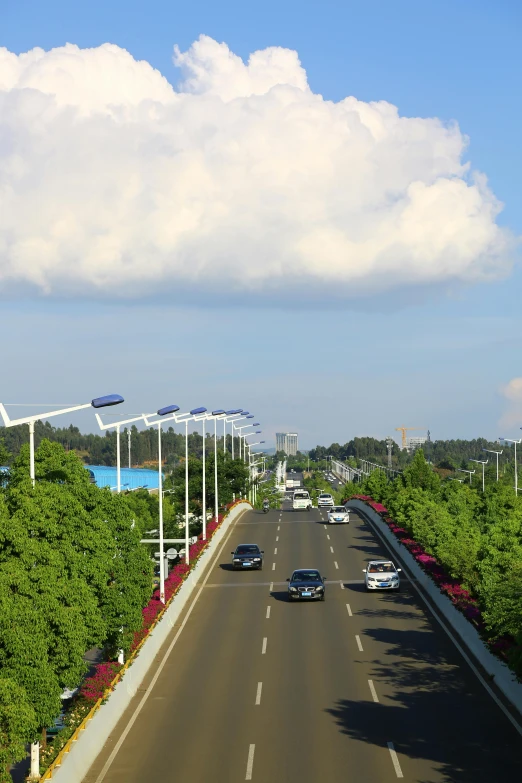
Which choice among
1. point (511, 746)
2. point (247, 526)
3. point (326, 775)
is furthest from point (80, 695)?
point (247, 526)

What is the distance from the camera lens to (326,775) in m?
21.8

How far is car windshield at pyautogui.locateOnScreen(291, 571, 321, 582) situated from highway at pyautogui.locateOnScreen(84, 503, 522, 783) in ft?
3.79

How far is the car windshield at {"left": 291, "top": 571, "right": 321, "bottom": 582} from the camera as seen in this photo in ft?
152

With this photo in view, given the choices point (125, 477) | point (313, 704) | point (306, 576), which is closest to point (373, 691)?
point (313, 704)

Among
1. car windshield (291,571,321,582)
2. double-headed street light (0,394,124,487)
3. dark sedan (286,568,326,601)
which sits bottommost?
dark sedan (286,568,326,601)

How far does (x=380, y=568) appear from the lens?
48.2 metres

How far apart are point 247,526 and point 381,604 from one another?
35.4 m

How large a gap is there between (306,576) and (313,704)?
18.6 meters

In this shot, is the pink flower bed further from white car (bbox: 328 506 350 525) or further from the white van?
the white van

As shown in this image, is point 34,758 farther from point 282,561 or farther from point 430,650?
point 282,561

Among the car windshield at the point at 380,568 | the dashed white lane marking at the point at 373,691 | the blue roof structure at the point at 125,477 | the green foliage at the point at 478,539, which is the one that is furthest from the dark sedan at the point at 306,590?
the blue roof structure at the point at 125,477

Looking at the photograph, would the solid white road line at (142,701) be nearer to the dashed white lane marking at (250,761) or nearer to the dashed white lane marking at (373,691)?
the dashed white lane marking at (250,761)

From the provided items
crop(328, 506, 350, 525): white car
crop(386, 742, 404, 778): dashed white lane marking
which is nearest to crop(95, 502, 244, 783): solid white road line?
crop(386, 742, 404, 778): dashed white lane marking

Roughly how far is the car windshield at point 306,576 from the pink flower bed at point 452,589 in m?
5.40
